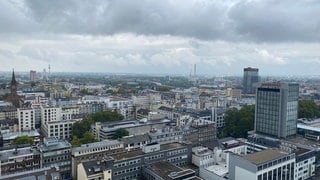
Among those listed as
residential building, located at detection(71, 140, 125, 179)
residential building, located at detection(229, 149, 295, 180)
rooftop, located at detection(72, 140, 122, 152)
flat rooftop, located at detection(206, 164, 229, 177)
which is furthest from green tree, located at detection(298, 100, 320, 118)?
rooftop, located at detection(72, 140, 122, 152)

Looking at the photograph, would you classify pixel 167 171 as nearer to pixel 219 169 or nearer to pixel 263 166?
pixel 219 169

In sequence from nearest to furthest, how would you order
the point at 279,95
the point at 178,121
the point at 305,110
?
the point at 279,95 < the point at 178,121 < the point at 305,110

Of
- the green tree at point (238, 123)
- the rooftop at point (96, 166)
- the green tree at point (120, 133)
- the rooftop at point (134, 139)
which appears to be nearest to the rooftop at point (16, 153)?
the rooftop at point (96, 166)

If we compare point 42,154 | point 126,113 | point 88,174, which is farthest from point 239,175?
point 126,113

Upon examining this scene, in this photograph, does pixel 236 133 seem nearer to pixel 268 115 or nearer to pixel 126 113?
pixel 268 115

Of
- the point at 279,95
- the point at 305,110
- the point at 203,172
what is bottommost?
the point at 203,172

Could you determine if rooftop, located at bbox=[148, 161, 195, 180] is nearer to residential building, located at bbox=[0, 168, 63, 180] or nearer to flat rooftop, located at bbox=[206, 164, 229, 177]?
flat rooftop, located at bbox=[206, 164, 229, 177]

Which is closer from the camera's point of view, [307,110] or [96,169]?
[96,169]

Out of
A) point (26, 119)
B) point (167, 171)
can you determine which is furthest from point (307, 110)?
point (26, 119)
